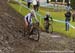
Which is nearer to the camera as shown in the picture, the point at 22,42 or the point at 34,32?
the point at 22,42

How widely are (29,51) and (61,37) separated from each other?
5964 millimetres

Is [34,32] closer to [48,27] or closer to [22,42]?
[22,42]

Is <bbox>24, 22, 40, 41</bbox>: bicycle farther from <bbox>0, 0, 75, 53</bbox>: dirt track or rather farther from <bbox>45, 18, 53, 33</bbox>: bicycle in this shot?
<bbox>45, 18, 53, 33</bbox>: bicycle

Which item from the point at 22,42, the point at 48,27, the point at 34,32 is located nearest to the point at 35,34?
the point at 34,32

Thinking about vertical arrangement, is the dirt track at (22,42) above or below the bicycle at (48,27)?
above

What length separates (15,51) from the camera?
17516 millimetres

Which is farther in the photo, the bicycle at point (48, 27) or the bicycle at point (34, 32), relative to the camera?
the bicycle at point (48, 27)

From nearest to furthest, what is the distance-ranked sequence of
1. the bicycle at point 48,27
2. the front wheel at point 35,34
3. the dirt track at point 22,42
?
the dirt track at point 22,42, the front wheel at point 35,34, the bicycle at point 48,27

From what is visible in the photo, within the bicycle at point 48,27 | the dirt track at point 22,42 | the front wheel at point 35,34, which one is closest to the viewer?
the dirt track at point 22,42

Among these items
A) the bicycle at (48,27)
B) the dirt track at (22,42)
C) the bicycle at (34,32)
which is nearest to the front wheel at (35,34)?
the bicycle at (34,32)

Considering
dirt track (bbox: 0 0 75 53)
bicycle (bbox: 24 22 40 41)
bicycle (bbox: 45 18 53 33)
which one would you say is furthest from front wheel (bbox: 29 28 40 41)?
bicycle (bbox: 45 18 53 33)

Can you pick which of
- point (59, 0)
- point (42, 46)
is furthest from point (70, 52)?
point (59, 0)

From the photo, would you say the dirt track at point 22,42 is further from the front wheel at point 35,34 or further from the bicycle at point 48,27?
the bicycle at point 48,27

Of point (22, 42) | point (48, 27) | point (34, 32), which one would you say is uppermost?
point (34, 32)
